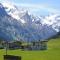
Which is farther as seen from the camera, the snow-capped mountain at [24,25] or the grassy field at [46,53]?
the snow-capped mountain at [24,25]

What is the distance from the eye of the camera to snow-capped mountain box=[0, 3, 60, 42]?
16.4ft

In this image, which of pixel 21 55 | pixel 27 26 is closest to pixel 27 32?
pixel 27 26

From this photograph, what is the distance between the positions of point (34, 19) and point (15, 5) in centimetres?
46

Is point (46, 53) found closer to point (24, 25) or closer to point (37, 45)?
point (37, 45)

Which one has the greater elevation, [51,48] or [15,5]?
[15,5]

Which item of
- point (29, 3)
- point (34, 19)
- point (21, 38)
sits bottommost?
point (21, 38)

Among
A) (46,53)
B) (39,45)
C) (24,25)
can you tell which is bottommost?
(46,53)

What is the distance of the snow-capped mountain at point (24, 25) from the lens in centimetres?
499

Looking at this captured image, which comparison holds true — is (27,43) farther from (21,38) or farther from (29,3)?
(29,3)

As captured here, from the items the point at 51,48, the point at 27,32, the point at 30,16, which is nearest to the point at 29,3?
the point at 30,16

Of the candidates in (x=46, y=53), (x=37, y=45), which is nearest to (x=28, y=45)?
(x=37, y=45)

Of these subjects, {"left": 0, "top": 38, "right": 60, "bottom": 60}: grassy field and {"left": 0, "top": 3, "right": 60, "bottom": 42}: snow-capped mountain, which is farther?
{"left": 0, "top": 3, "right": 60, "bottom": 42}: snow-capped mountain

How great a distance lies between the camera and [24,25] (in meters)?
5.02

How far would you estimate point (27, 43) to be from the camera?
4.98m
